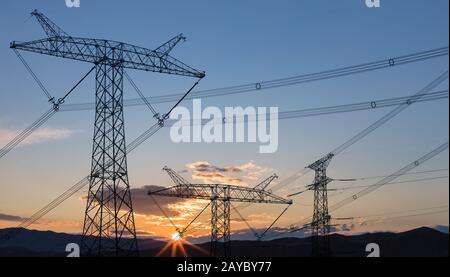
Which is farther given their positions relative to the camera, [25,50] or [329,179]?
[329,179]

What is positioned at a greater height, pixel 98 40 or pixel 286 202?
pixel 98 40

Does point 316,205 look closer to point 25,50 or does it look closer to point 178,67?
point 178,67
